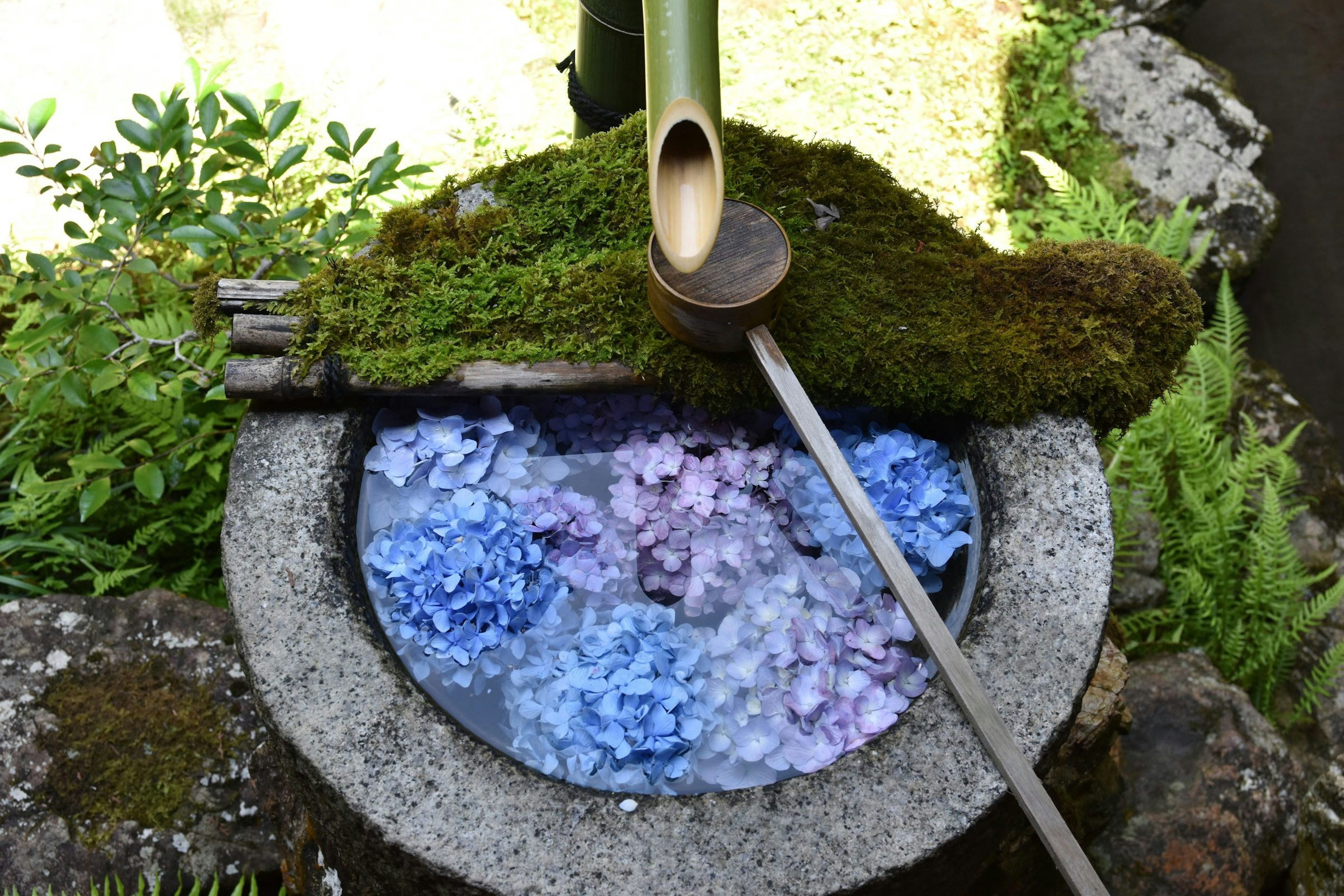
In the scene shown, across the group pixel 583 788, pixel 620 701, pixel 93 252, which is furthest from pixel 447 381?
pixel 93 252

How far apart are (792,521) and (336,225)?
5.80 feet

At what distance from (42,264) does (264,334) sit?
1066 mm

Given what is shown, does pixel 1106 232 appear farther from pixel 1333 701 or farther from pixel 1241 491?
pixel 1333 701

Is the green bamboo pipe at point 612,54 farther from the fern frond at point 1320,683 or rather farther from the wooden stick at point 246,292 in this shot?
the fern frond at point 1320,683

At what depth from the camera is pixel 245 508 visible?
1977 millimetres

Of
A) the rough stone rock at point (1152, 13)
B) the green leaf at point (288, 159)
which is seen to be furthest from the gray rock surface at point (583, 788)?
the rough stone rock at point (1152, 13)

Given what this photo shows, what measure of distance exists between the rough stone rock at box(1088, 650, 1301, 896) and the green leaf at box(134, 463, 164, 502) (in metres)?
2.88

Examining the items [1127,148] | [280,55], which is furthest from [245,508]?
[1127,148]

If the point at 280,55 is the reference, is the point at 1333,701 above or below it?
below

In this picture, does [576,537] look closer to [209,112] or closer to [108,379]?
[108,379]

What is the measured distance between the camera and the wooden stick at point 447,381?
2.03 metres

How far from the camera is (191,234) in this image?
270cm

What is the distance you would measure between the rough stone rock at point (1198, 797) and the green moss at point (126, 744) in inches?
101

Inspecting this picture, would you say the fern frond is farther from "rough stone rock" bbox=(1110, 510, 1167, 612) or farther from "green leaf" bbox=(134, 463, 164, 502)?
"green leaf" bbox=(134, 463, 164, 502)
